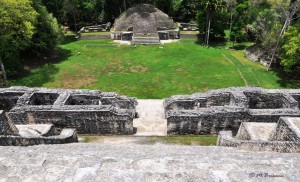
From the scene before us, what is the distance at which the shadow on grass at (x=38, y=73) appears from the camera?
27.7 m

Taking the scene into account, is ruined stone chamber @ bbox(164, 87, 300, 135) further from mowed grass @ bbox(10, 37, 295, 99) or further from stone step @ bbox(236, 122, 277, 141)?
mowed grass @ bbox(10, 37, 295, 99)

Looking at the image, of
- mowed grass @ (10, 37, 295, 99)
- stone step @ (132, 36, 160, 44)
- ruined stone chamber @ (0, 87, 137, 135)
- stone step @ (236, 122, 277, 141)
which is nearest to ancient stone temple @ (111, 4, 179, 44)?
stone step @ (132, 36, 160, 44)

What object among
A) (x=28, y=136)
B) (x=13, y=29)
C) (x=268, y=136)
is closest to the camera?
(x=28, y=136)

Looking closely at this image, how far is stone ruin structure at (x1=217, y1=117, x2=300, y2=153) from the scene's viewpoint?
530 inches

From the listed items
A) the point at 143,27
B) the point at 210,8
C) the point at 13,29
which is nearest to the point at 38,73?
the point at 13,29

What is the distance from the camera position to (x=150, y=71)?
3045 centimetres

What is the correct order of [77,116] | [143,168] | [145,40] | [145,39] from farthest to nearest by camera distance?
[145,39], [145,40], [77,116], [143,168]

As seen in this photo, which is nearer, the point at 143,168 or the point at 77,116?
the point at 143,168

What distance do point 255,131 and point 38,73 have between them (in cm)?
2463

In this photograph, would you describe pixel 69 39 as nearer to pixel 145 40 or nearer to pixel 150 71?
pixel 145 40

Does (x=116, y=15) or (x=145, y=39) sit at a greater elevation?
(x=116, y=15)

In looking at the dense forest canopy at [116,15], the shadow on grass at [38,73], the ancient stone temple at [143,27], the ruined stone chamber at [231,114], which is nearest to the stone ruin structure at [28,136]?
the ruined stone chamber at [231,114]

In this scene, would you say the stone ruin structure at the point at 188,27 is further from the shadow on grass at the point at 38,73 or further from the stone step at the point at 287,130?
the stone step at the point at 287,130

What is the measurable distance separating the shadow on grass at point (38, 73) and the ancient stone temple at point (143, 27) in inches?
442
